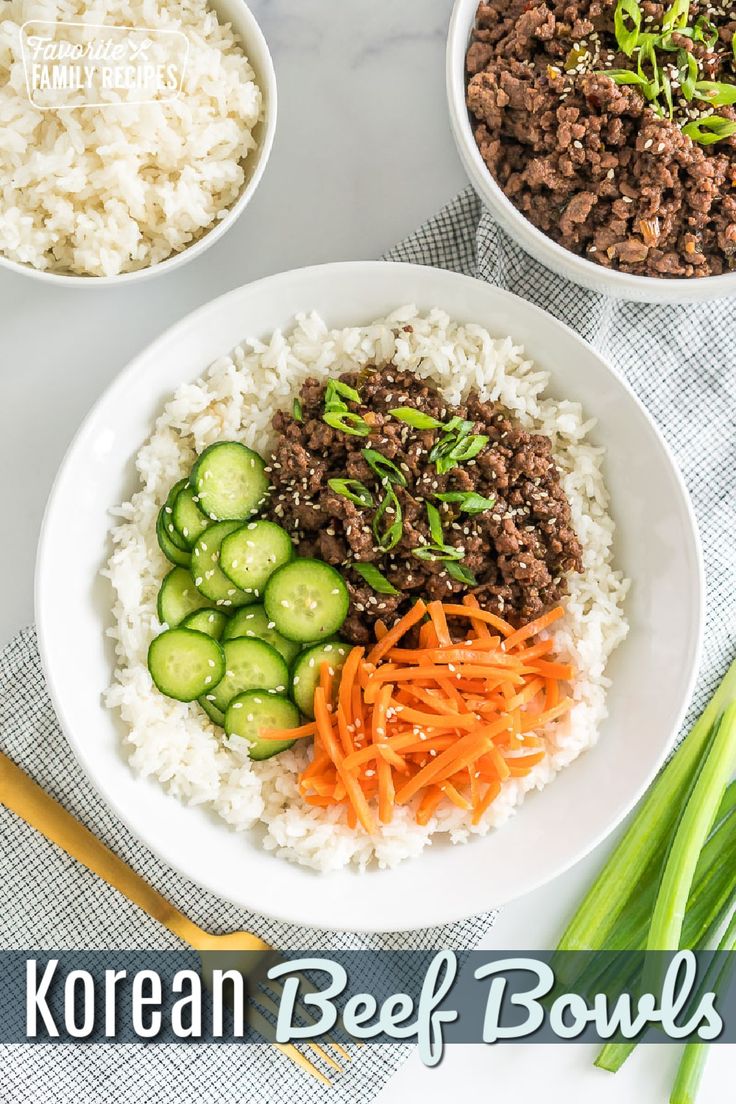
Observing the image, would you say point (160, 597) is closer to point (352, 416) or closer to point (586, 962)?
point (352, 416)

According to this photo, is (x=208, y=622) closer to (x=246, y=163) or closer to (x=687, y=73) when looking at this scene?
(x=246, y=163)

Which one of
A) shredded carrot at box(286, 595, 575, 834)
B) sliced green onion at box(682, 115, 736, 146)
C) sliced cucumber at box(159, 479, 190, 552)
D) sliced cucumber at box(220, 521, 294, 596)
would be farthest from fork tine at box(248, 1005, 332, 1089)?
sliced green onion at box(682, 115, 736, 146)

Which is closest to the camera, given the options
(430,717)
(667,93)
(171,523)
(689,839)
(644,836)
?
(667,93)

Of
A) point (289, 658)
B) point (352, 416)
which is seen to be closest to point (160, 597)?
point (289, 658)

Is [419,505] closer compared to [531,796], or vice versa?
[419,505]

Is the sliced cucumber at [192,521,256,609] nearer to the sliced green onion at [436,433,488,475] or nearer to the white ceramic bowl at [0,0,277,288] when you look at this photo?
the sliced green onion at [436,433,488,475]

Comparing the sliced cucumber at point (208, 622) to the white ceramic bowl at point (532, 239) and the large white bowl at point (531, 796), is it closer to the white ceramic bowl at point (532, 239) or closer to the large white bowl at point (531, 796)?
the large white bowl at point (531, 796)

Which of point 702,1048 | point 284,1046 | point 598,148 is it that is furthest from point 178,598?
point 702,1048
